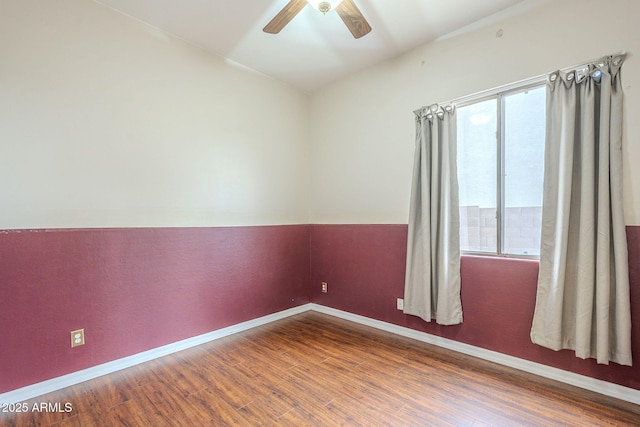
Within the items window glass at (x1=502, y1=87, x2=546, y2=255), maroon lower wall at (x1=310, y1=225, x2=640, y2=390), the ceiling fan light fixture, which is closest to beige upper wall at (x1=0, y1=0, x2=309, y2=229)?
maroon lower wall at (x1=310, y1=225, x2=640, y2=390)

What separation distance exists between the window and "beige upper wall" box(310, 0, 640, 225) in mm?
232

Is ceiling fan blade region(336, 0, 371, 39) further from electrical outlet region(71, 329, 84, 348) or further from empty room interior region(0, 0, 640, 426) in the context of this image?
electrical outlet region(71, 329, 84, 348)

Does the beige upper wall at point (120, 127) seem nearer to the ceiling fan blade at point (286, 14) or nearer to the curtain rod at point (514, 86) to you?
the ceiling fan blade at point (286, 14)

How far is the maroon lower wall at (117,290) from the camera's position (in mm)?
2021

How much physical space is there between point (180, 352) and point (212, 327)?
0.36 metres

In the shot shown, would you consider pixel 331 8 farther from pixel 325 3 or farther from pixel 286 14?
pixel 286 14

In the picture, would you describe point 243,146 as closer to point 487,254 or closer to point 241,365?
point 241,365

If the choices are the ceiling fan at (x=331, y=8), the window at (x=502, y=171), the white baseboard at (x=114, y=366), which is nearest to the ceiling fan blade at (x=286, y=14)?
the ceiling fan at (x=331, y=8)

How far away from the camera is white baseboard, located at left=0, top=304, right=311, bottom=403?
201cm

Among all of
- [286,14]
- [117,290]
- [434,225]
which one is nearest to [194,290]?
[117,290]

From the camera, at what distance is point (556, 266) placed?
2.12 metres

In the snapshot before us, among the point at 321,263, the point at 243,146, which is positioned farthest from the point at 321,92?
the point at 321,263

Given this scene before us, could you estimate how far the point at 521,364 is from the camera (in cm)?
234

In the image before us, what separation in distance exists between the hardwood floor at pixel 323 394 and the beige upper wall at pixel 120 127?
1.22m
